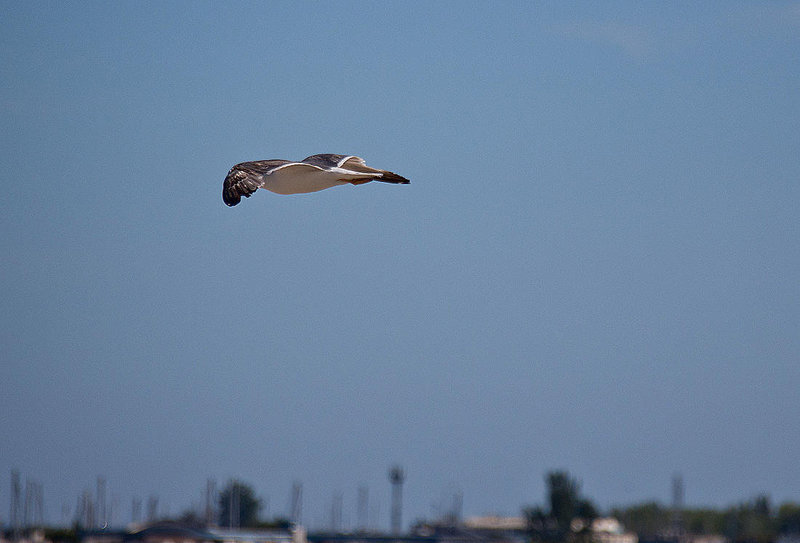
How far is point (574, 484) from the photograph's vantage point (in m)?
120

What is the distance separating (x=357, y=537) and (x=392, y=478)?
14.7 metres

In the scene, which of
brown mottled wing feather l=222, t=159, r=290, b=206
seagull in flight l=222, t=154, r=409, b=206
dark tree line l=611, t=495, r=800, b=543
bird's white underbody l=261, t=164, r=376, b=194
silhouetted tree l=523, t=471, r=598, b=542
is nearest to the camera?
brown mottled wing feather l=222, t=159, r=290, b=206

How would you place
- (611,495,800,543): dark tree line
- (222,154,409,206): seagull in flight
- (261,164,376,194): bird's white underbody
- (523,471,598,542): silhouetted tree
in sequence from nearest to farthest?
1. (222,154,409,206): seagull in flight
2. (261,164,376,194): bird's white underbody
3. (523,471,598,542): silhouetted tree
4. (611,495,800,543): dark tree line

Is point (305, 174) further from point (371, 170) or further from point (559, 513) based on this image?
point (559, 513)

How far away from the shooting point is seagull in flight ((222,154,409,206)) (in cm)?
Answer: 2044

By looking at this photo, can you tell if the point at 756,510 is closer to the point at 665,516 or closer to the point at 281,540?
the point at 665,516

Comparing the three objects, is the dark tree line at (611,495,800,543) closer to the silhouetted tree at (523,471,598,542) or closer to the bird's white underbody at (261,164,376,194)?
the silhouetted tree at (523,471,598,542)

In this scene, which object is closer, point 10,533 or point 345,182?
point 345,182

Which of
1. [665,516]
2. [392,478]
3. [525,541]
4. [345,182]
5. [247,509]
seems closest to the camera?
[345,182]

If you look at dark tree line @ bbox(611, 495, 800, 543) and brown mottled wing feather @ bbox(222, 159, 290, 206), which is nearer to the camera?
brown mottled wing feather @ bbox(222, 159, 290, 206)

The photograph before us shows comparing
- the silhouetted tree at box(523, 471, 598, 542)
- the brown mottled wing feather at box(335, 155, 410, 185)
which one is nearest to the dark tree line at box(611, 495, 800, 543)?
the silhouetted tree at box(523, 471, 598, 542)

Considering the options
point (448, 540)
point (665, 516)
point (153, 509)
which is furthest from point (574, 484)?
point (665, 516)

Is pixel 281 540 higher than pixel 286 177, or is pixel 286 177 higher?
pixel 286 177

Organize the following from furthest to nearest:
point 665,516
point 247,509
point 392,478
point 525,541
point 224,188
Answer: point 665,516, point 247,509, point 525,541, point 392,478, point 224,188
